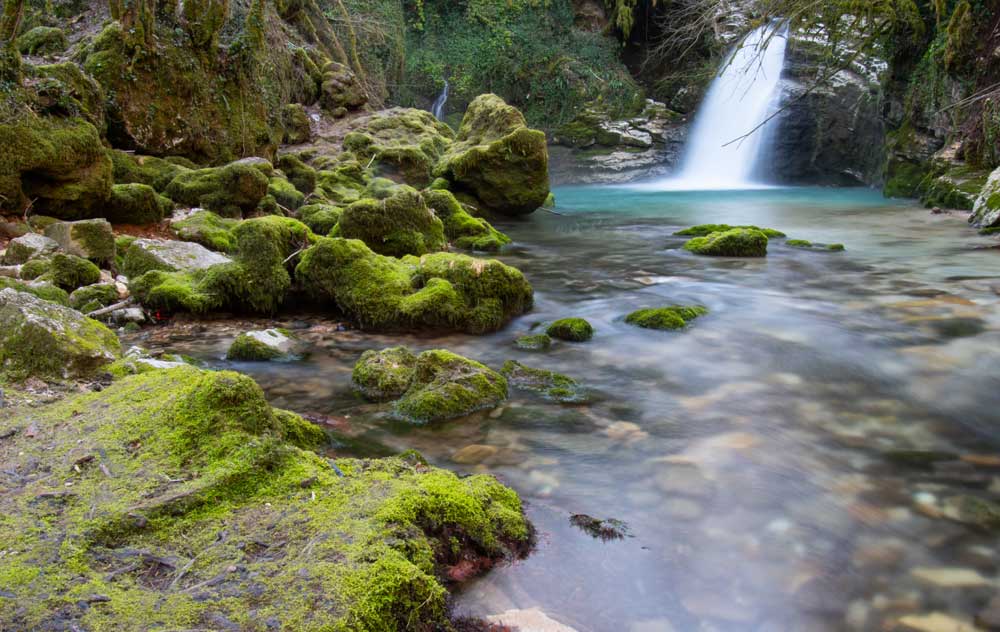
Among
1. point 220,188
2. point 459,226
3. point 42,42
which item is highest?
point 42,42

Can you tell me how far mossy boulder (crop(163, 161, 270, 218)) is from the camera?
981 centimetres

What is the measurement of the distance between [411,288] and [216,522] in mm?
4600

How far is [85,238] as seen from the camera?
23.3 feet

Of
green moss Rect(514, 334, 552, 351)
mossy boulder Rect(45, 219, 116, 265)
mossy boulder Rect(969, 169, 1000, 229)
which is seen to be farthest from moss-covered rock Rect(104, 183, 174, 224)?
mossy boulder Rect(969, 169, 1000, 229)

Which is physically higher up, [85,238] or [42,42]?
[42,42]

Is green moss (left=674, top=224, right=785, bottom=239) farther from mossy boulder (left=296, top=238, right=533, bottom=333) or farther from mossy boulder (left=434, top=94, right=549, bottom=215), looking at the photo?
mossy boulder (left=296, top=238, right=533, bottom=333)

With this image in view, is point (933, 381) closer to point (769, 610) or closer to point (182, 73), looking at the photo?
point (769, 610)

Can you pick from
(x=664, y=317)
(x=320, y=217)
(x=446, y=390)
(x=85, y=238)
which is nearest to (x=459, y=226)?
(x=320, y=217)

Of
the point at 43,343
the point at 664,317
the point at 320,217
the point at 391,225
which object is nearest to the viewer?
the point at 43,343

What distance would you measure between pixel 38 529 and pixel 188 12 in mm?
11039

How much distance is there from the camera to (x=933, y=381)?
16.8 feet

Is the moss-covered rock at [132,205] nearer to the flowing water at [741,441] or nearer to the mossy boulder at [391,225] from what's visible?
the mossy boulder at [391,225]

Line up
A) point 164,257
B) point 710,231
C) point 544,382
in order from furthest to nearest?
point 710,231
point 164,257
point 544,382

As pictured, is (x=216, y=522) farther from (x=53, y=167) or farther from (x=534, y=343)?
(x=53, y=167)
